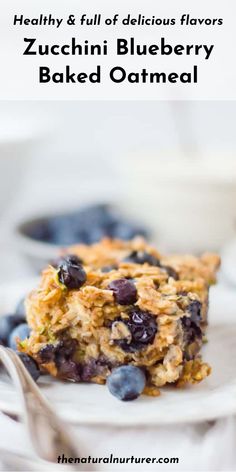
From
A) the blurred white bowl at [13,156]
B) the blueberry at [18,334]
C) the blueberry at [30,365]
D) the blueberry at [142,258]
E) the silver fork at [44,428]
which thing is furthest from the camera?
the blurred white bowl at [13,156]

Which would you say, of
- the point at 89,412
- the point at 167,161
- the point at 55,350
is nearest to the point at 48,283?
the point at 55,350

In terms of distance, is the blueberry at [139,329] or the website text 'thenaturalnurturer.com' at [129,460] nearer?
the website text 'thenaturalnurturer.com' at [129,460]

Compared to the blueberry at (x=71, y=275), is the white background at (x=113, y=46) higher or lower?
higher

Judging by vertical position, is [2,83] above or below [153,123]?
below

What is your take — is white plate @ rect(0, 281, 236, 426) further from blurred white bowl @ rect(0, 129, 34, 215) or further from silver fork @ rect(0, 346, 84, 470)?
blurred white bowl @ rect(0, 129, 34, 215)

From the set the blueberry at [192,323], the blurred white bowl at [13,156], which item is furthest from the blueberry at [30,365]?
the blurred white bowl at [13,156]

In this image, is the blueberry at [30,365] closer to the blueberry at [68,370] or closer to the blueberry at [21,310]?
the blueberry at [68,370]

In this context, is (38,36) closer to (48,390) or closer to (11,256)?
(48,390)

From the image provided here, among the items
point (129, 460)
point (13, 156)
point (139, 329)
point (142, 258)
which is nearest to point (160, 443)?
point (129, 460)
